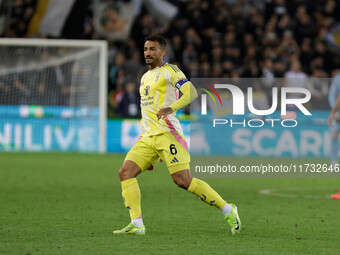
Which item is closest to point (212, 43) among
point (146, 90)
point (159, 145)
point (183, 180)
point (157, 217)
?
point (157, 217)

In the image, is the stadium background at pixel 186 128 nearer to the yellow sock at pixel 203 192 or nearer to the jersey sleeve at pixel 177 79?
the yellow sock at pixel 203 192

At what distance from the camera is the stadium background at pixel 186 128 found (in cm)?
719

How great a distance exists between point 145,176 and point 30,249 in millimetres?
8694

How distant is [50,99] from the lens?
2031 centimetres

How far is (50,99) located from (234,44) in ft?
18.9

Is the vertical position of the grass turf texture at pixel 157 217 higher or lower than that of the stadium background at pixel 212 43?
lower

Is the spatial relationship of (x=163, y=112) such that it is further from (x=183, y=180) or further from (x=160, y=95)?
(x=183, y=180)

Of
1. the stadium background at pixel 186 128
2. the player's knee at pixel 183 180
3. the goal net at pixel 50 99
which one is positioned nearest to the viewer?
the stadium background at pixel 186 128

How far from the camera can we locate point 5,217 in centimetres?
840

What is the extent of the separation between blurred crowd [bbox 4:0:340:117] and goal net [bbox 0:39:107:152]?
29.6 inches

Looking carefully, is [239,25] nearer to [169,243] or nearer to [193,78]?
[193,78]

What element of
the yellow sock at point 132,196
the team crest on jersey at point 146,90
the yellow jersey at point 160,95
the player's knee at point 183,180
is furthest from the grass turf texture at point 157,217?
the team crest on jersey at point 146,90

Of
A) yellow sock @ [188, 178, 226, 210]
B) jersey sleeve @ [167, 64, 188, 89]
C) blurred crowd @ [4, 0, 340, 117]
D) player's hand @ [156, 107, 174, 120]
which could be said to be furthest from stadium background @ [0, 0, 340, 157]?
player's hand @ [156, 107, 174, 120]

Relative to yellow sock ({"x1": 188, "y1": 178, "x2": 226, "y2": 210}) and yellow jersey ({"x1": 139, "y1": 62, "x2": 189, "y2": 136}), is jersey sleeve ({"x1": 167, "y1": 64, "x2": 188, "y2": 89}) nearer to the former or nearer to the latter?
yellow jersey ({"x1": 139, "y1": 62, "x2": 189, "y2": 136})
